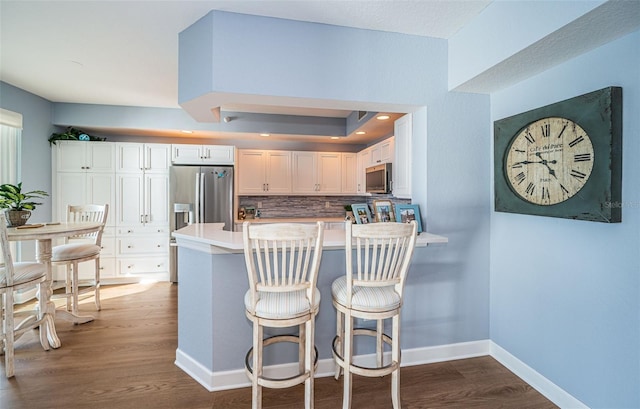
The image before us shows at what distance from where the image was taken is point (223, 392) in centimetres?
196

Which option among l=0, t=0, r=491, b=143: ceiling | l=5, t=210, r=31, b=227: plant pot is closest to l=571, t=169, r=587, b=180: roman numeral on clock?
l=0, t=0, r=491, b=143: ceiling

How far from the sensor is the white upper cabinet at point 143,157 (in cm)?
426

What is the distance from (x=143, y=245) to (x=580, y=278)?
4990mm

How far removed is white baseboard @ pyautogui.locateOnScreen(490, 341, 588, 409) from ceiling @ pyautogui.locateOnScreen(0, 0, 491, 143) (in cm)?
255

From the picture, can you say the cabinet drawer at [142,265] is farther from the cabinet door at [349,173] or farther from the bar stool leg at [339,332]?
the bar stool leg at [339,332]

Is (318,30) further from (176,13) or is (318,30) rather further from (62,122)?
(62,122)

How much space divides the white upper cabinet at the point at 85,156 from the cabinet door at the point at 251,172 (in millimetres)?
1821

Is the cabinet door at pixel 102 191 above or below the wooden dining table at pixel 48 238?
above

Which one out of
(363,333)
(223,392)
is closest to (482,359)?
(363,333)

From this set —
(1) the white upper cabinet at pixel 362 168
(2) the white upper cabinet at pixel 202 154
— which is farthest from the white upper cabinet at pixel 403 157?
(2) the white upper cabinet at pixel 202 154

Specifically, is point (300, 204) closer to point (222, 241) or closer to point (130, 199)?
point (130, 199)

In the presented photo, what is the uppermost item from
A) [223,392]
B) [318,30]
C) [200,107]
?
[318,30]

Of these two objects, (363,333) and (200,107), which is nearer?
(363,333)

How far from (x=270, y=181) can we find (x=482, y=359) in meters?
3.65
